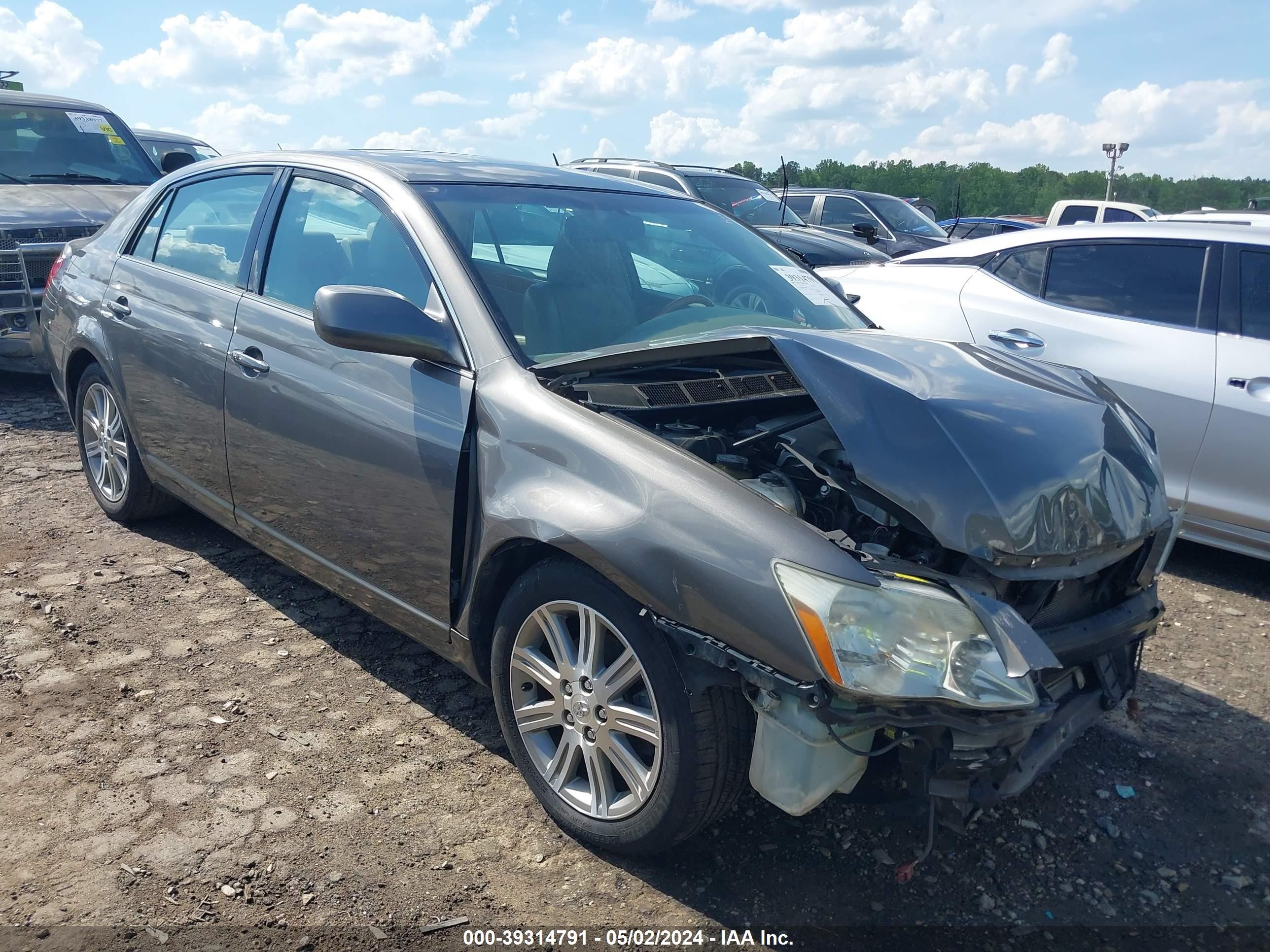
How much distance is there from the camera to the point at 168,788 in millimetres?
2922

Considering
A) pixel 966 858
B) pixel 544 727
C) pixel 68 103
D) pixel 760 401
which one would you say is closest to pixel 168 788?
pixel 544 727

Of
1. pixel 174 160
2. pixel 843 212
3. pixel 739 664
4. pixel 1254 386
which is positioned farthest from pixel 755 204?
pixel 739 664

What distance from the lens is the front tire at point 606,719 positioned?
2.38 meters

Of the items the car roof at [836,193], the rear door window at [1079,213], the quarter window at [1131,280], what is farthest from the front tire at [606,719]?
the rear door window at [1079,213]

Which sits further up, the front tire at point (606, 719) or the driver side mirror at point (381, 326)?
the driver side mirror at point (381, 326)

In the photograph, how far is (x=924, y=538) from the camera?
2.44 m

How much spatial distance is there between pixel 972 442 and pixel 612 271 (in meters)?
1.43

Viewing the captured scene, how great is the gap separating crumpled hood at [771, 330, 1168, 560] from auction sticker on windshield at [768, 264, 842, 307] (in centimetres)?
88

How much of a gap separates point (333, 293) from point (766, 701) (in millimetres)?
1634

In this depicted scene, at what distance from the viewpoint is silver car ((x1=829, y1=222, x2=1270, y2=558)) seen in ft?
14.8

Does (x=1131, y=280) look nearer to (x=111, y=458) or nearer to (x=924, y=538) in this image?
(x=924, y=538)

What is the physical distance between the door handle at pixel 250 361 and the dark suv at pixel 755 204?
292 inches

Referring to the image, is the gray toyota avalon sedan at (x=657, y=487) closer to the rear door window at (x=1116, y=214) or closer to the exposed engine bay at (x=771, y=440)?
the exposed engine bay at (x=771, y=440)

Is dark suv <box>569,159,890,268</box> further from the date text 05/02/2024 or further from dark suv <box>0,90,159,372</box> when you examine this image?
the date text 05/02/2024
